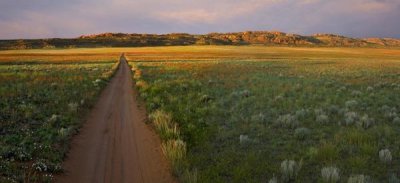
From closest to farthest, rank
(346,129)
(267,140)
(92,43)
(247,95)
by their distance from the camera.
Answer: (267,140), (346,129), (247,95), (92,43)

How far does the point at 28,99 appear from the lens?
17.3 m

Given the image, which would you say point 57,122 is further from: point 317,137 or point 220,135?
point 317,137

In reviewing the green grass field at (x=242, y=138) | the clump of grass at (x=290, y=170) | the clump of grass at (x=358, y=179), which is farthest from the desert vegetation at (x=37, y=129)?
the clump of grass at (x=358, y=179)

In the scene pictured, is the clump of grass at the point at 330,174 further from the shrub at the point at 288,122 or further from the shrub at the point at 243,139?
the shrub at the point at 288,122

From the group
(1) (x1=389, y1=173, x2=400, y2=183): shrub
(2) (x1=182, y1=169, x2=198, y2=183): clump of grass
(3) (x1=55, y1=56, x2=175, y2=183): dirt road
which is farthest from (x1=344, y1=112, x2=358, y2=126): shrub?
(2) (x1=182, y1=169, x2=198, y2=183): clump of grass

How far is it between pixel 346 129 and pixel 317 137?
5.17 ft

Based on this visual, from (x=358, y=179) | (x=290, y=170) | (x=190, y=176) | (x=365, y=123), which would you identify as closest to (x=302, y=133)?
(x=365, y=123)

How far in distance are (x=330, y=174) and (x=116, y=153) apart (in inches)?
198

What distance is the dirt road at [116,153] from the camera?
25.7 ft

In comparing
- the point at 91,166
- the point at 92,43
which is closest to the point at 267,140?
the point at 91,166

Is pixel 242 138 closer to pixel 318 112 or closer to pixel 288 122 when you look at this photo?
pixel 288 122

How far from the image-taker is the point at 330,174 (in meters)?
7.56

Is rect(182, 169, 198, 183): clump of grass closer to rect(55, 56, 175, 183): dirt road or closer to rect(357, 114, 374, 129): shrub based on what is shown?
rect(55, 56, 175, 183): dirt road

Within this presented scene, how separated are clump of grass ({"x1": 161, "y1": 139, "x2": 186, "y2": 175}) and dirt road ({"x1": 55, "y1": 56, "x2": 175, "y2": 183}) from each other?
187 mm
